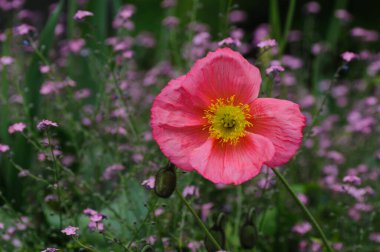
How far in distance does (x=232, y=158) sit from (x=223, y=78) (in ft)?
0.48

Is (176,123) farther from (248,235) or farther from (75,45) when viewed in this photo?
(75,45)

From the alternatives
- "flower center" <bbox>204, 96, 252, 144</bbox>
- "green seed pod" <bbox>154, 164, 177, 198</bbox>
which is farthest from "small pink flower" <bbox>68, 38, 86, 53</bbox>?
"green seed pod" <bbox>154, 164, 177, 198</bbox>

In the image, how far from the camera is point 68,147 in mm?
2105

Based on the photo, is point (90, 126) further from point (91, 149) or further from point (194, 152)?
Answer: point (194, 152)

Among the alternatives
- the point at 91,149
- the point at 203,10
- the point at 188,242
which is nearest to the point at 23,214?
the point at 91,149

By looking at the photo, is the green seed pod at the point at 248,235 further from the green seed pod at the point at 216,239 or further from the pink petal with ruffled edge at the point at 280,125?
the pink petal with ruffled edge at the point at 280,125

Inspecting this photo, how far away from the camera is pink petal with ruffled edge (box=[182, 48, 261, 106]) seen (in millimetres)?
1113

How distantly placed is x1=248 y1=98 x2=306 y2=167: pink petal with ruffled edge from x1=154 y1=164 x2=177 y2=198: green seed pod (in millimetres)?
159

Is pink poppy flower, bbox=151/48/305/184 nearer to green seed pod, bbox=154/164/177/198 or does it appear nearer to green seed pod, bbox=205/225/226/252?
green seed pod, bbox=154/164/177/198

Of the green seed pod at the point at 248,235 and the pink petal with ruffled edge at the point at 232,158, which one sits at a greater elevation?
the pink petal with ruffled edge at the point at 232,158

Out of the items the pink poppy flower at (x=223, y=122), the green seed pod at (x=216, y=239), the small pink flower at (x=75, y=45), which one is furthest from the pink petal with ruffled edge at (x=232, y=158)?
the small pink flower at (x=75, y=45)

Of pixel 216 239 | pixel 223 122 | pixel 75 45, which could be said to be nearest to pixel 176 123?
pixel 223 122

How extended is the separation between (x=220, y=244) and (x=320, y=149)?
4.10ft

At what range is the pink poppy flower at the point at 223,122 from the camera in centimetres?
106
